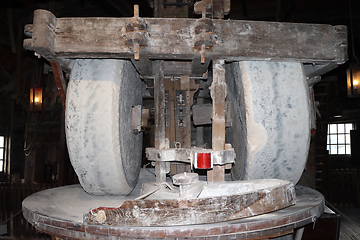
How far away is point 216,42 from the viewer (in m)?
1.95

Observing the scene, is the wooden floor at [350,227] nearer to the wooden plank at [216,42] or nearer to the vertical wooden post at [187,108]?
the vertical wooden post at [187,108]

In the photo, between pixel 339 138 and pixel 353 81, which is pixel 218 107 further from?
pixel 339 138

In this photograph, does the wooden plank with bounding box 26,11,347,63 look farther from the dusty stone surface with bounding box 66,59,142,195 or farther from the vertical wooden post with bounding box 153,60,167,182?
the vertical wooden post with bounding box 153,60,167,182

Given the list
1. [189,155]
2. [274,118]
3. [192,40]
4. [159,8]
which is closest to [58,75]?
[192,40]

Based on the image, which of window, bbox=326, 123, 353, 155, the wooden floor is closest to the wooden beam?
the wooden floor

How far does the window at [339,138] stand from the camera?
9.73 metres

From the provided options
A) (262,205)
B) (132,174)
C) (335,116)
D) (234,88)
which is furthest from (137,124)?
(335,116)

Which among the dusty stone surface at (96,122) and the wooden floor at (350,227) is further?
the wooden floor at (350,227)

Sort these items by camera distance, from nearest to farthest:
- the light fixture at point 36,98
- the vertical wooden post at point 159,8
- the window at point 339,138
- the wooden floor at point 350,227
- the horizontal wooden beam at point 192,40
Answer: the horizontal wooden beam at point 192,40 → the vertical wooden post at point 159,8 → the wooden floor at point 350,227 → the light fixture at point 36,98 → the window at point 339,138

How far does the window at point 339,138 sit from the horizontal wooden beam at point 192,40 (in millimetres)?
9036

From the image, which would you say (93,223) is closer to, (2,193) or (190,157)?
(190,157)

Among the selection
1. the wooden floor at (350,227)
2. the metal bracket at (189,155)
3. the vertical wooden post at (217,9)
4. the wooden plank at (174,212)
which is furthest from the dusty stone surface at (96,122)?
the wooden floor at (350,227)

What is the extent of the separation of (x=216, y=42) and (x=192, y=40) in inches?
6.8

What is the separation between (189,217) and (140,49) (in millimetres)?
1149
